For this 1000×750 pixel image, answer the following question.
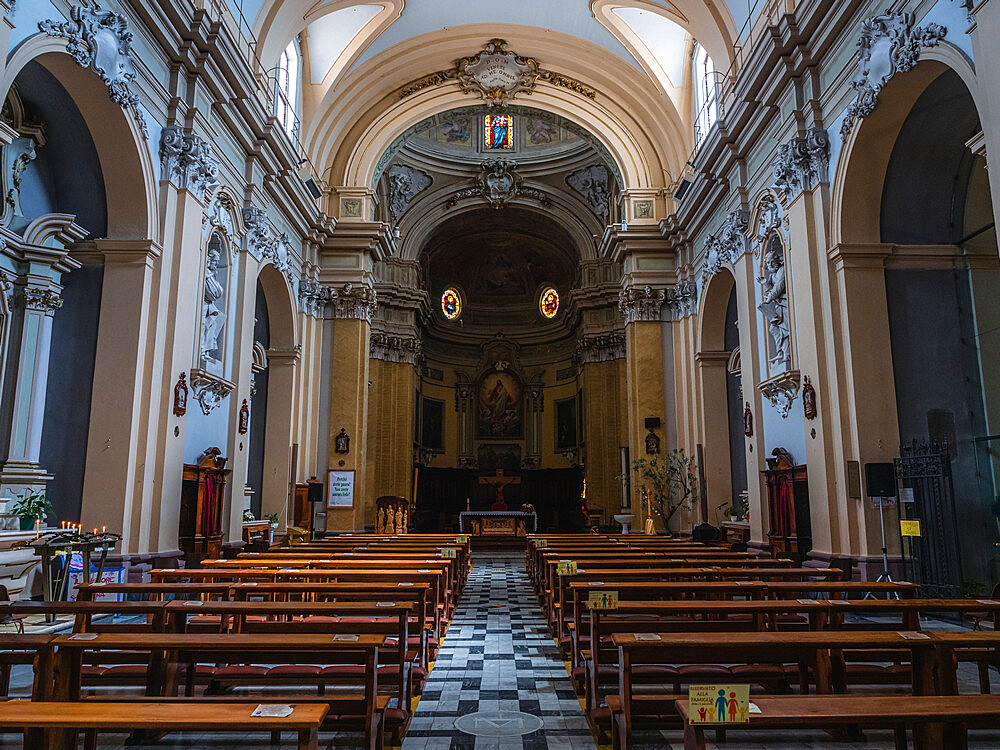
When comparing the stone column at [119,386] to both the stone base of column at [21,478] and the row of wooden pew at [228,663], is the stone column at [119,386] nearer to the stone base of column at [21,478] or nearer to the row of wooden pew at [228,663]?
the stone base of column at [21,478]

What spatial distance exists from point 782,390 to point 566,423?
639 inches

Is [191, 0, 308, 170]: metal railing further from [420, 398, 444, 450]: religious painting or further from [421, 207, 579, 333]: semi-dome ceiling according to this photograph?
[420, 398, 444, 450]: religious painting

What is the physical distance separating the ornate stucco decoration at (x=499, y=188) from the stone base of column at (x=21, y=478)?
681 inches

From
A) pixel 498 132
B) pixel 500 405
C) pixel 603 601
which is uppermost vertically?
pixel 498 132

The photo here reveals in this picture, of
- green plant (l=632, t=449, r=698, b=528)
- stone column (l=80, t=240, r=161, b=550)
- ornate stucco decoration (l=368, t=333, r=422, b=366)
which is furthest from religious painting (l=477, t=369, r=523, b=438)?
stone column (l=80, t=240, r=161, b=550)

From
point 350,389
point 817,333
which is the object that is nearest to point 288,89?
point 350,389

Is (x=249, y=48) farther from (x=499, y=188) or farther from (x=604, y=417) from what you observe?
(x=604, y=417)

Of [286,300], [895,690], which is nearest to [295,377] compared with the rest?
[286,300]

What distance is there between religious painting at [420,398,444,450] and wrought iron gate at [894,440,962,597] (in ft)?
63.2

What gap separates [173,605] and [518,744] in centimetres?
203

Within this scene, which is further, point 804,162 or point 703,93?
point 703,93

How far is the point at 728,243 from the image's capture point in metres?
13.3

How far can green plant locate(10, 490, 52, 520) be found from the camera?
300 inches

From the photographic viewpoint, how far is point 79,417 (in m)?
8.85
